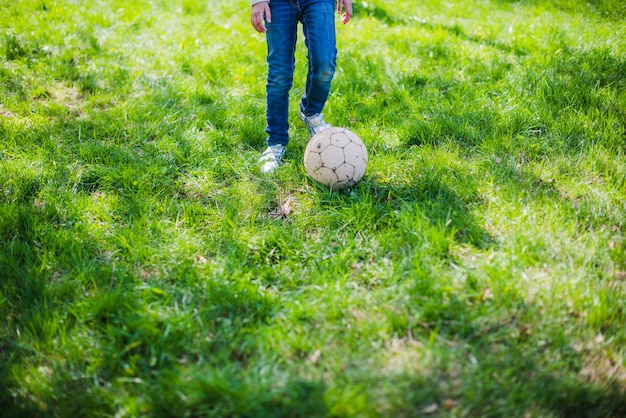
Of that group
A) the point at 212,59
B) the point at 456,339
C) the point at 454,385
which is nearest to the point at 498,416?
the point at 454,385

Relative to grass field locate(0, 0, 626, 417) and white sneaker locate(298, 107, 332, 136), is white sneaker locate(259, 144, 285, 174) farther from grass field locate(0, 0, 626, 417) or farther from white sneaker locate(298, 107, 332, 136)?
white sneaker locate(298, 107, 332, 136)

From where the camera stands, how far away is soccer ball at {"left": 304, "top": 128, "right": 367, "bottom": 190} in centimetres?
301

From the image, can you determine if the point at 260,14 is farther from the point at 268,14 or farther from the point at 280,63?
the point at 280,63

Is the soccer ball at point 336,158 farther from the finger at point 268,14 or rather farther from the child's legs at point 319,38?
the finger at point 268,14

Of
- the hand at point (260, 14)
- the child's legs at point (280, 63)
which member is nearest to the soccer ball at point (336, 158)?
the child's legs at point (280, 63)

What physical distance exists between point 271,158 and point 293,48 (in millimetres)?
793

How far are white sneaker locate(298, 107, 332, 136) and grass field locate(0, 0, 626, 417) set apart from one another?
6.2 inches

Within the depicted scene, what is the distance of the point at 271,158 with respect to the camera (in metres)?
3.49

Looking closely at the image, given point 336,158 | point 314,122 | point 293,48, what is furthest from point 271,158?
point 293,48

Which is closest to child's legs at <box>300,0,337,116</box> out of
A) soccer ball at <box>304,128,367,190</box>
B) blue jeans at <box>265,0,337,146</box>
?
blue jeans at <box>265,0,337,146</box>

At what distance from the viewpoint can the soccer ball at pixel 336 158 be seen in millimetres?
3014

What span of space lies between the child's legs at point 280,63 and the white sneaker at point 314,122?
0.21 m

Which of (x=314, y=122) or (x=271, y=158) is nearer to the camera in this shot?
(x=271, y=158)

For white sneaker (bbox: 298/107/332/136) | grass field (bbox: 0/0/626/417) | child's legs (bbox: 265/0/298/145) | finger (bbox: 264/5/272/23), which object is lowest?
grass field (bbox: 0/0/626/417)
